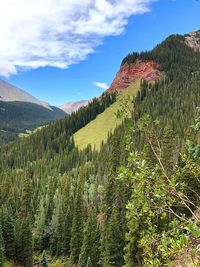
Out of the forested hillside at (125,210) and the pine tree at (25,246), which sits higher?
the forested hillside at (125,210)

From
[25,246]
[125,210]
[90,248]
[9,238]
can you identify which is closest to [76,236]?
[90,248]

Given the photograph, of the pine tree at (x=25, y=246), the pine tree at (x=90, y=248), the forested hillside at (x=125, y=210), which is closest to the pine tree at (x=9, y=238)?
the forested hillside at (x=125, y=210)

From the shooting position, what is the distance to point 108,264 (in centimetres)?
7106

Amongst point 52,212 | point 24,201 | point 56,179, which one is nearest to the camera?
point 24,201

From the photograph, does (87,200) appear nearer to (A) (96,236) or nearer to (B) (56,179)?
(B) (56,179)

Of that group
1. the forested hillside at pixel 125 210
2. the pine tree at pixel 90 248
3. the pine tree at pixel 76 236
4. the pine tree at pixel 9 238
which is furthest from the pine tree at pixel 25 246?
the pine tree at pixel 90 248

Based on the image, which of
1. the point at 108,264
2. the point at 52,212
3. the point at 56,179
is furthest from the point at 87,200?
the point at 108,264

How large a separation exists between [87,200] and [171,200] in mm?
123734

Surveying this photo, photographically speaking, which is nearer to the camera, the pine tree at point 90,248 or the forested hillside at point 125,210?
the forested hillside at point 125,210

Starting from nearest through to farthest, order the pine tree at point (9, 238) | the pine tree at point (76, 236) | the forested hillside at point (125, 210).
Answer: the forested hillside at point (125, 210) < the pine tree at point (9, 238) < the pine tree at point (76, 236)

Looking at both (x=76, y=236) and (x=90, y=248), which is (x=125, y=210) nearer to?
(x=90, y=248)

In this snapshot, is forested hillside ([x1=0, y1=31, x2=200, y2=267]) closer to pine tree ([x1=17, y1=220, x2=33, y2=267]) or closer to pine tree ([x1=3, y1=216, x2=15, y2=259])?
pine tree ([x1=3, y1=216, x2=15, y2=259])

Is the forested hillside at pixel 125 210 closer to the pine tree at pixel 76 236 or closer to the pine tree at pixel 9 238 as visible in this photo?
the pine tree at pixel 9 238

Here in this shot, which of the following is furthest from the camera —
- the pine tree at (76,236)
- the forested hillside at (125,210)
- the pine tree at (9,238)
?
the pine tree at (76,236)
